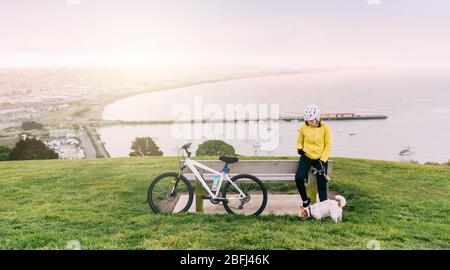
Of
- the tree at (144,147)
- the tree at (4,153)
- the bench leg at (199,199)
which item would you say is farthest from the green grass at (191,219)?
the tree at (4,153)

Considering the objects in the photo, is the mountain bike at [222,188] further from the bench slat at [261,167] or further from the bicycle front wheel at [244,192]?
the bench slat at [261,167]

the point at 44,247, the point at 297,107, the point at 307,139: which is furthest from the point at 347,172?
the point at 44,247

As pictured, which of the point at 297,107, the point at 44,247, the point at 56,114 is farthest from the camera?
the point at 56,114

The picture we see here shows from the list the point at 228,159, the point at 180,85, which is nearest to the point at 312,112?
the point at 228,159

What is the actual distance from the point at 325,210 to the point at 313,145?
89 centimetres

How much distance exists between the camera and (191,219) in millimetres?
5816

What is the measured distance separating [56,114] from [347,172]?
243 inches

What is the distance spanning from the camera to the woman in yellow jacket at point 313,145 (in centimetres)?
579

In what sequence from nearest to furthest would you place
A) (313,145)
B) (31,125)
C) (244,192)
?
1. (313,145)
2. (244,192)
3. (31,125)

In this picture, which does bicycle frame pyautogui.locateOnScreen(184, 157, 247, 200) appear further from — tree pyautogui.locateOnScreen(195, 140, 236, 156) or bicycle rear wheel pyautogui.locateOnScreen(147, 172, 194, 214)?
tree pyautogui.locateOnScreen(195, 140, 236, 156)

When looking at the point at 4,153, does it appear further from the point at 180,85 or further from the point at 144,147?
the point at 180,85

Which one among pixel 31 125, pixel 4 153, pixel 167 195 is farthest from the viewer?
pixel 4 153
